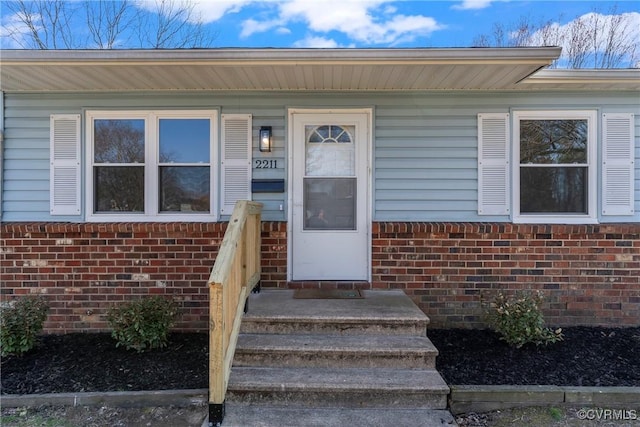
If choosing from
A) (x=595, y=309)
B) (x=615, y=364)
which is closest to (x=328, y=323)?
(x=615, y=364)

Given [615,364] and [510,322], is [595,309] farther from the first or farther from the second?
[510,322]

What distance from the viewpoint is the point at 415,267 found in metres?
4.07

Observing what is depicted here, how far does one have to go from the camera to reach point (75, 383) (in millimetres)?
3006

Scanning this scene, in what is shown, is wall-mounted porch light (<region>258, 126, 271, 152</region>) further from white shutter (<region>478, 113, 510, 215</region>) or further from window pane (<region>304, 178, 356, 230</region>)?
white shutter (<region>478, 113, 510, 215</region>)

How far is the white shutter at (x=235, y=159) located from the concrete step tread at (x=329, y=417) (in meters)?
2.13

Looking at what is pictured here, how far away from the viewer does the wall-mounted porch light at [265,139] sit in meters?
4.02

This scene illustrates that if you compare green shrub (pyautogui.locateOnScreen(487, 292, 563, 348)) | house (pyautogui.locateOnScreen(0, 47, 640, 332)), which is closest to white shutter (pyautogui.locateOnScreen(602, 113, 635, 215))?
house (pyautogui.locateOnScreen(0, 47, 640, 332))

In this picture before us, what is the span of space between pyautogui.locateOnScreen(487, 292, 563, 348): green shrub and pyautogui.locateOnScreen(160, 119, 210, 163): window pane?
343cm

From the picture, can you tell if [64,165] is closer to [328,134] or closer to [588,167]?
[328,134]

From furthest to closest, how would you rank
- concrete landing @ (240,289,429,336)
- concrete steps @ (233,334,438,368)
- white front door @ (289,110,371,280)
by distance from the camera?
white front door @ (289,110,371,280) → concrete landing @ (240,289,429,336) → concrete steps @ (233,334,438,368)

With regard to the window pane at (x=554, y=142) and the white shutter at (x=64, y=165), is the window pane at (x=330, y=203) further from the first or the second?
the white shutter at (x=64, y=165)

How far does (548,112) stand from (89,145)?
5111 mm

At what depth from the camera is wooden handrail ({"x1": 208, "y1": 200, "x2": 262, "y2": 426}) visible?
7.88 ft

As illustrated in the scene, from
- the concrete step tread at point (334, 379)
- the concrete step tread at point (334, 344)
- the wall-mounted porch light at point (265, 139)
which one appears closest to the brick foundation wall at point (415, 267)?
the wall-mounted porch light at point (265, 139)
